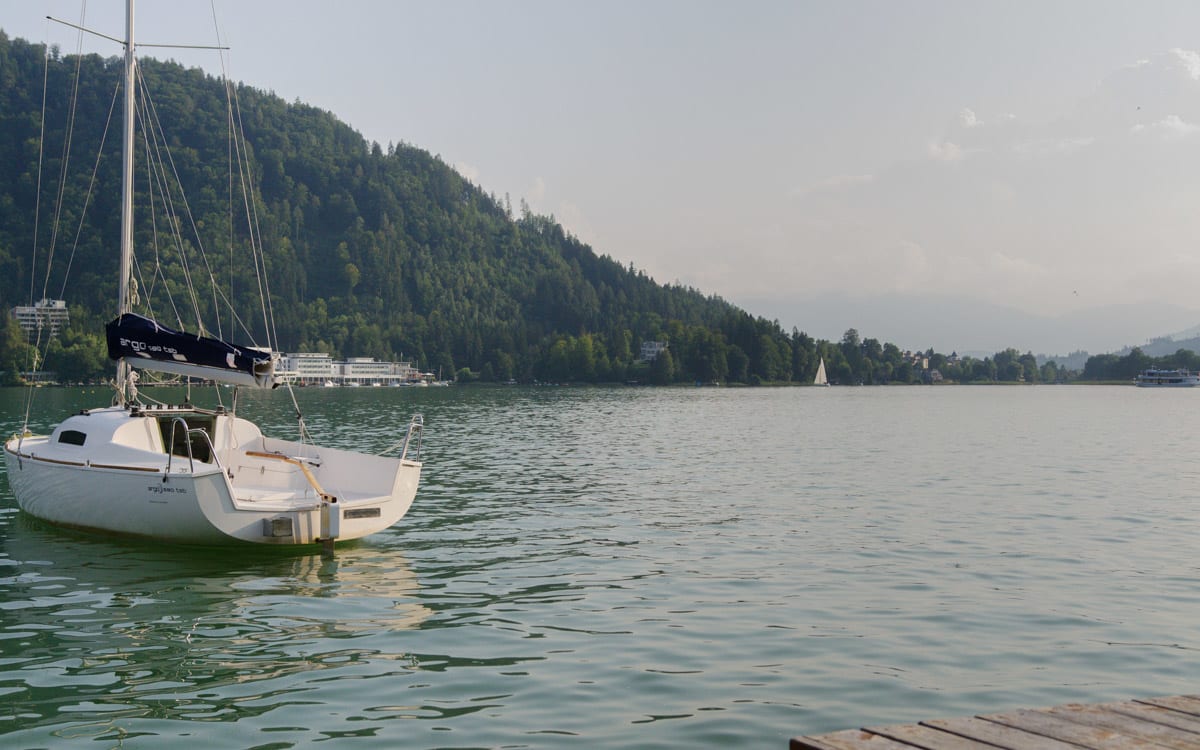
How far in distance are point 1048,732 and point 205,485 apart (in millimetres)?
14384

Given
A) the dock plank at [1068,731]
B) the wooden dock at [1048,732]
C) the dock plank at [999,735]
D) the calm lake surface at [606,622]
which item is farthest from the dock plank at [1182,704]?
the calm lake surface at [606,622]

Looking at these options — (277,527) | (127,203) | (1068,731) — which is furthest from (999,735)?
(127,203)

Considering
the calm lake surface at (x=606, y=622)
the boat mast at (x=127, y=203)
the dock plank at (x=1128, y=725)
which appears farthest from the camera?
the boat mast at (x=127, y=203)

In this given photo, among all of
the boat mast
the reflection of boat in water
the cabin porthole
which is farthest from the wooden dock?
the boat mast

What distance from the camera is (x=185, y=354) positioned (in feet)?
66.5

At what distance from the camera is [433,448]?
44531mm

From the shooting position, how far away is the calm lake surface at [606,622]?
9586 mm

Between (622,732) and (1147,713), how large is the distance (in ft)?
14.6

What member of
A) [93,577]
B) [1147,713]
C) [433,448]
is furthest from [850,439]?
[1147,713]

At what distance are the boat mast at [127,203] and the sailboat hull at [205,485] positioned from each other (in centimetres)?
169

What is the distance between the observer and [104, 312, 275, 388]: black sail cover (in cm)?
2009

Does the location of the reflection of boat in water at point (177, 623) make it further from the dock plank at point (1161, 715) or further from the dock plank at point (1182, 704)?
the dock plank at point (1182, 704)

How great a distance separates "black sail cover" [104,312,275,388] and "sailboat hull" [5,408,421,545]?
1119 mm

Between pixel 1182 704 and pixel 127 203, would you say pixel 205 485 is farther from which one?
pixel 1182 704
